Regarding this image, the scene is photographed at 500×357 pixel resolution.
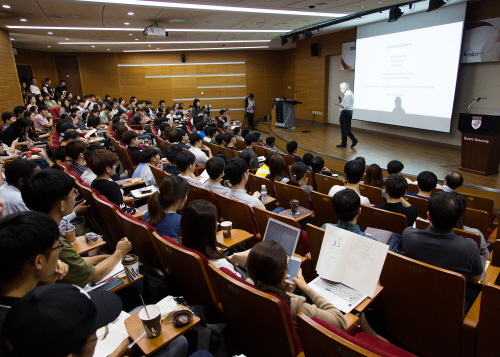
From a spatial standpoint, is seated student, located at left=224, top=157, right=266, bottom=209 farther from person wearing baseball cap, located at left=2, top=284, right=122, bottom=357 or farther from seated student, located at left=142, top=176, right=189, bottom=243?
person wearing baseball cap, located at left=2, top=284, right=122, bottom=357

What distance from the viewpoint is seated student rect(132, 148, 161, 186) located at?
183 inches

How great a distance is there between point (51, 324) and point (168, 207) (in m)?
1.77

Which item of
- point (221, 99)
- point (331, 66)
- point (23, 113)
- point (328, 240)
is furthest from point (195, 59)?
point (328, 240)

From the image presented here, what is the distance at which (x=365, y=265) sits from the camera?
1.93 meters

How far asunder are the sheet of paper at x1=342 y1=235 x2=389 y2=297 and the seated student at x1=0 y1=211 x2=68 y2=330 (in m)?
1.63

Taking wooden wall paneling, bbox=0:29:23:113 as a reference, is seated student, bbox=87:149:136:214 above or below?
below

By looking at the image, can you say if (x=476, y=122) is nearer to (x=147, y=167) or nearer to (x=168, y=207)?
(x=147, y=167)

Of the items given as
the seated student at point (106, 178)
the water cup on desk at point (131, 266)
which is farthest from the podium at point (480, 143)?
the water cup on desk at point (131, 266)

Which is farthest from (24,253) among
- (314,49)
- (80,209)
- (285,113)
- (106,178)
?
(314,49)

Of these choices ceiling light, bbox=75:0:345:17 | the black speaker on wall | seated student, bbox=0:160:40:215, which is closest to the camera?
seated student, bbox=0:160:40:215

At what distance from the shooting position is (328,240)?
2.08 meters

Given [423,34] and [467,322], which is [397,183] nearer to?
[467,322]

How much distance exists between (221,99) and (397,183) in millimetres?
14709

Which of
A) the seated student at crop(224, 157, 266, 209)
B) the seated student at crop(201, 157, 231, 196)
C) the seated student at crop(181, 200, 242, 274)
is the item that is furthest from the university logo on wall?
the seated student at crop(181, 200, 242, 274)
